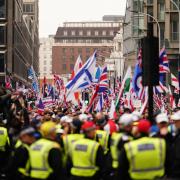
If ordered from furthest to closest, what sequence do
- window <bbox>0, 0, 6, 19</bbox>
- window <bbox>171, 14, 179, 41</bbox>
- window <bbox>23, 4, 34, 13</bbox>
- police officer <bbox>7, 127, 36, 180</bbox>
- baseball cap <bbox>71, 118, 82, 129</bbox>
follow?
window <bbox>23, 4, 34, 13</bbox>
window <bbox>0, 0, 6, 19</bbox>
window <bbox>171, 14, 179, 41</bbox>
baseball cap <bbox>71, 118, 82, 129</bbox>
police officer <bbox>7, 127, 36, 180</bbox>

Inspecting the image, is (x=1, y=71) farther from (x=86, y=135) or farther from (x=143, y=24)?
(x=86, y=135)

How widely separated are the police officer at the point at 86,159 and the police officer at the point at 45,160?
48 centimetres

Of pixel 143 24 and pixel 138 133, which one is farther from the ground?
pixel 143 24

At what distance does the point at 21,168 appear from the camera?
9.55 metres

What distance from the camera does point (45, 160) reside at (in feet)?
30.2

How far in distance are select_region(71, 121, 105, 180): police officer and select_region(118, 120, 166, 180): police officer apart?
90cm

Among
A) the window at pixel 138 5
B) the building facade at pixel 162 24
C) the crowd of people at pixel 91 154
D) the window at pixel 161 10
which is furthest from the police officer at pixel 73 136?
the window at pixel 138 5

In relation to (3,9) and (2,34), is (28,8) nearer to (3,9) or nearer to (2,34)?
(3,9)

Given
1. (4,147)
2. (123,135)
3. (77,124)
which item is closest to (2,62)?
(4,147)

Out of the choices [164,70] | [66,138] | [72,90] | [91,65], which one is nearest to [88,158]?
[66,138]

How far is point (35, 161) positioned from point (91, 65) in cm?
1479

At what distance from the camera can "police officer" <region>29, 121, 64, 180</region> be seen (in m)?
9.20

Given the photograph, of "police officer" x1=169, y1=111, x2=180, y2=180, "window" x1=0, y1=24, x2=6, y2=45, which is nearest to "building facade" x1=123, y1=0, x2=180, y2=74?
"window" x1=0, y1=24, x2=6, y2=45

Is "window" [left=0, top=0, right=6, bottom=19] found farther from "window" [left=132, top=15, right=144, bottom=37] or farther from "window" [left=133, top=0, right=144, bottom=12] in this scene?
"window" [left=133, top=0, right=144, bottom=12]
